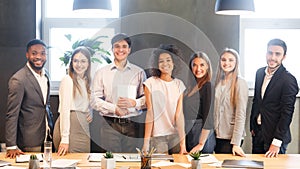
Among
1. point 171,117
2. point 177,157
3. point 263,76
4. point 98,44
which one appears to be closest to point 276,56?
point 263,76

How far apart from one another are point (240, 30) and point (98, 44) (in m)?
1.68

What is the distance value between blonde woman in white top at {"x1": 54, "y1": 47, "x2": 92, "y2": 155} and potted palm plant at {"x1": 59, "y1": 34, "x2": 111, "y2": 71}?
1187mm

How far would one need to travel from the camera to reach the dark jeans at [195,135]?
4.06 meters

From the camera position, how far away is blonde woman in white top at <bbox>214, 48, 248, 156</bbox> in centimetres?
402

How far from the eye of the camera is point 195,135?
408 cm

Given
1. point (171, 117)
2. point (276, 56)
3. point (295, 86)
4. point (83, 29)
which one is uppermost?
point (83, 29)

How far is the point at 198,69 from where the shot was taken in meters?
4.16

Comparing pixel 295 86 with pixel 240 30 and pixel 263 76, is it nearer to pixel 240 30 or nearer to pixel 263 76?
pixel 263 76

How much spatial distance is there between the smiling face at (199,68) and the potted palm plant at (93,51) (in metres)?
1.43

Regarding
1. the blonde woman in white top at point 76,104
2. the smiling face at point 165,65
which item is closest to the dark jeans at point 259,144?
the smiling face at point 165,65

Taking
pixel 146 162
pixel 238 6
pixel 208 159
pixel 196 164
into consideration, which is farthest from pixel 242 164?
pixel 238 6

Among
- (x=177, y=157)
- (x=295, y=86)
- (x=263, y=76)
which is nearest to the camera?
(x=177, y=157)

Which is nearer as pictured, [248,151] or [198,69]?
[198,69]

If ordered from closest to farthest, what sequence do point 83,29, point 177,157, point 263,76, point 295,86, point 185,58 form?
1. point 177,157
2. point 295,86
3. point 263,76
4. point 185,58
5. point 83,29
